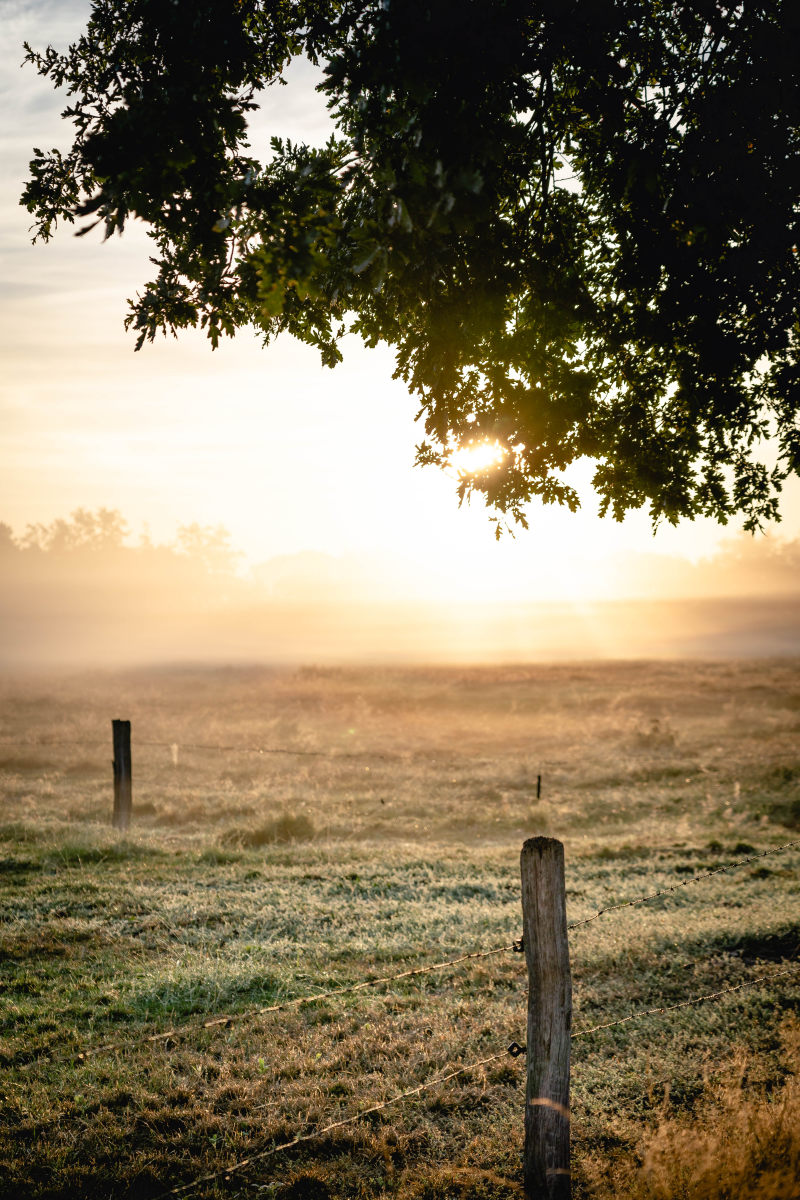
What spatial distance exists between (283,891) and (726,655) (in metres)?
67.5

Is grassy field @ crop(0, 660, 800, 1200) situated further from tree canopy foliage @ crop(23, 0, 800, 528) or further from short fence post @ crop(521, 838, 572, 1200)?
tree canopy foliage @ crop(23, 0, 800, 528)

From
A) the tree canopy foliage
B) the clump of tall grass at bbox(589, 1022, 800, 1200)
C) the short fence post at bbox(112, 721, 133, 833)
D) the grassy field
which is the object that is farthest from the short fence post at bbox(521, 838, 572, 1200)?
the short fence post at bbox(112, 721, 133, 833)

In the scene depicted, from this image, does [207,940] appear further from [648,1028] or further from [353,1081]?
[648,1028]

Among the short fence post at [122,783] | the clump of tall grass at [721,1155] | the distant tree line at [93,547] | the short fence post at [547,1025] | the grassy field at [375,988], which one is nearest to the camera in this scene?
the clump of tall grass at [721,1155]

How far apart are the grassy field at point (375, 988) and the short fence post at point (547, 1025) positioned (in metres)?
0.25

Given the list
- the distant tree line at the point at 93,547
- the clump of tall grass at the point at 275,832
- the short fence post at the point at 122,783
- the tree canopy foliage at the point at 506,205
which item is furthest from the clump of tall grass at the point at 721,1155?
the distant tree line at the point at 93,547

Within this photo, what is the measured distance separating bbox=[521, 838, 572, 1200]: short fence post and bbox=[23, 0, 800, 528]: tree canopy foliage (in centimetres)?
390

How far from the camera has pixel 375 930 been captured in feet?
29.7

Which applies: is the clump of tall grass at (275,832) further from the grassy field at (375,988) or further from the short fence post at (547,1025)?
the short fence post at (547,1025)

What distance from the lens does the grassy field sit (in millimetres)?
4637

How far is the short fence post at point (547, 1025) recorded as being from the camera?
4.32 meters

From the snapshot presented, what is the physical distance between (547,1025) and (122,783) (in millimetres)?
11256

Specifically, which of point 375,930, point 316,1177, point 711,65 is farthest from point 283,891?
point 711,65

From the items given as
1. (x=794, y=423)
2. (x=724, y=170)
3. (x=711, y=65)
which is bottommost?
(x=794, y=423)
